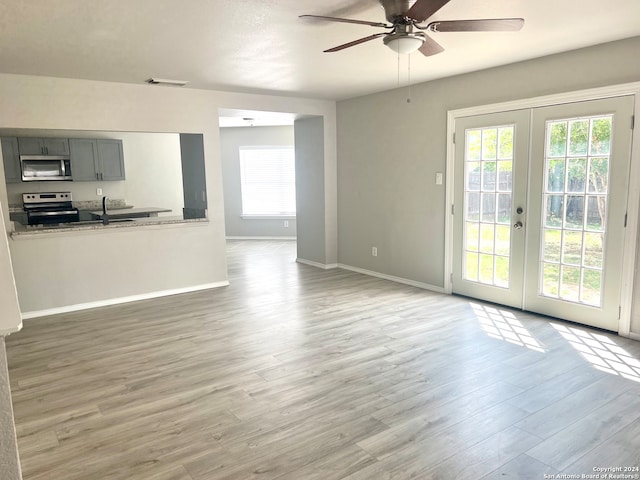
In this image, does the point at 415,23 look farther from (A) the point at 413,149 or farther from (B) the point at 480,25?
(A) the point at 413,149

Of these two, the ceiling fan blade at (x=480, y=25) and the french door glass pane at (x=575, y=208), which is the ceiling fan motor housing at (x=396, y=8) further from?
the french door glass pane at (x=575, y=208)

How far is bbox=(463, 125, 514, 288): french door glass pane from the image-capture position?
4660 mm

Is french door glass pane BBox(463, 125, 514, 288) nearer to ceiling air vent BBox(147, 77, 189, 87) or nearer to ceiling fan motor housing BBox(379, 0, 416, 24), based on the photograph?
ceiling fan motor housing BBox(379, 0, 416, 24)

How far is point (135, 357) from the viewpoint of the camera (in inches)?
146

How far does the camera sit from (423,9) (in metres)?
2.50

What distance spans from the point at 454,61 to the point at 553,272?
7.25 feet

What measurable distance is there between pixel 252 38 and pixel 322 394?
103 inches

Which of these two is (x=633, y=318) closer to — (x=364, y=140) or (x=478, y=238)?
(x=478, y=238)

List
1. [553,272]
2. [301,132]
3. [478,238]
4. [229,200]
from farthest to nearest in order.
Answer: [229,200], [301,132], [478,238], [553,272]

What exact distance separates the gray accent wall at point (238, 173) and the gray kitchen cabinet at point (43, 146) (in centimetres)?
324

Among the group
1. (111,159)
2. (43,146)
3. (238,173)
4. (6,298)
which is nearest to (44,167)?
(43,146)

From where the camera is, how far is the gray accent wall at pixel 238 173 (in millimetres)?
9633

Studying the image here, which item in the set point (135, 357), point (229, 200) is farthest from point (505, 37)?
point (229, 200)

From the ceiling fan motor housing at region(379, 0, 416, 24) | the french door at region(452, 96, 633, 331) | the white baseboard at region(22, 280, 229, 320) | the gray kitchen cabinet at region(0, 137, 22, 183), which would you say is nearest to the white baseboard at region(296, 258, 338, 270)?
the white baseboard at region(22, 280, 229, 320)
